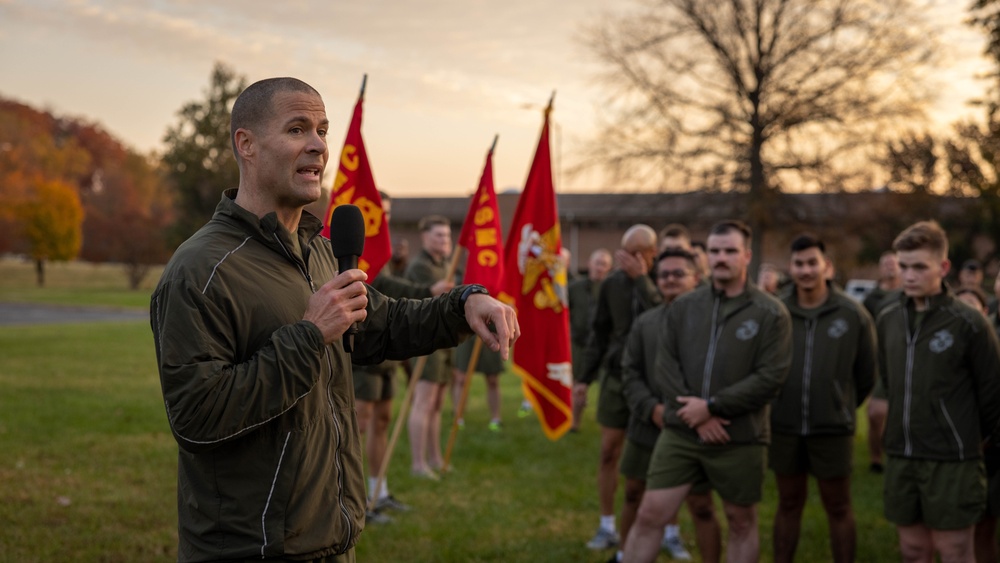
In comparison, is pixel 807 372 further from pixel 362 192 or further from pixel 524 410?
pixel 524 410

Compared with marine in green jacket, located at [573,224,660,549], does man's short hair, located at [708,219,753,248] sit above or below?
above

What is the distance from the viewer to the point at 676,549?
7.18 metres

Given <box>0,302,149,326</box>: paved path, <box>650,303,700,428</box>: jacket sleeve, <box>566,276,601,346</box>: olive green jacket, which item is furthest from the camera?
<box>0,302,149,326</box>: paved path

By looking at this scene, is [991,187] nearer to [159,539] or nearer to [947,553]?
[947,553]

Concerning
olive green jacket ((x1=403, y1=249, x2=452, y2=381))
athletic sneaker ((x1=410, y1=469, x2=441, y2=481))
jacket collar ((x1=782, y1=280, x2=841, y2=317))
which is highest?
olive green jacket ((x1=403, y1=249, x2=452, y2=381))

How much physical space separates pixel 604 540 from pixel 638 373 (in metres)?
1.51

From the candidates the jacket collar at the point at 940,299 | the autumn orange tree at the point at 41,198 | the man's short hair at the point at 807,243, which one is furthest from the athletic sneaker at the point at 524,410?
the autumn orange tree at the point at 41,198

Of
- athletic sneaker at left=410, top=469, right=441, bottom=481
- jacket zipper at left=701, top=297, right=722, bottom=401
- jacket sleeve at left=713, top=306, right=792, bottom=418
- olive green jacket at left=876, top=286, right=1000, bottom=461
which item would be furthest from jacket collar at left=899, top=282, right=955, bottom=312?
athletic sneaker at left=410, top=469, right=441, bottom=481

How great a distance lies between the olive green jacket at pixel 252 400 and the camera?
8.66ft

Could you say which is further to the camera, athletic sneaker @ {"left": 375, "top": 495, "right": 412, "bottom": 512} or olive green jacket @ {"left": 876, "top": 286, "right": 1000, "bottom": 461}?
athletic sneaker @ {"left": 375, "top": 495, "right": 412, "bottom": 512}

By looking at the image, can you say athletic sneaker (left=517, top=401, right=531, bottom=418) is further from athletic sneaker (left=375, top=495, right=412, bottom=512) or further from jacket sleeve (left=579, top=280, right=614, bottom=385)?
jacket sleeve (left=579, top=280, right=614, bottom=385)

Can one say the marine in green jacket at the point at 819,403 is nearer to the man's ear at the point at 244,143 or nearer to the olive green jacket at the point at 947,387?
the olive green jacket at the point at 947,387

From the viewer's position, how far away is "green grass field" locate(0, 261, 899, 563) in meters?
6.96

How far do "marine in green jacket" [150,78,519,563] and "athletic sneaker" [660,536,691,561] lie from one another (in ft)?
14.8
